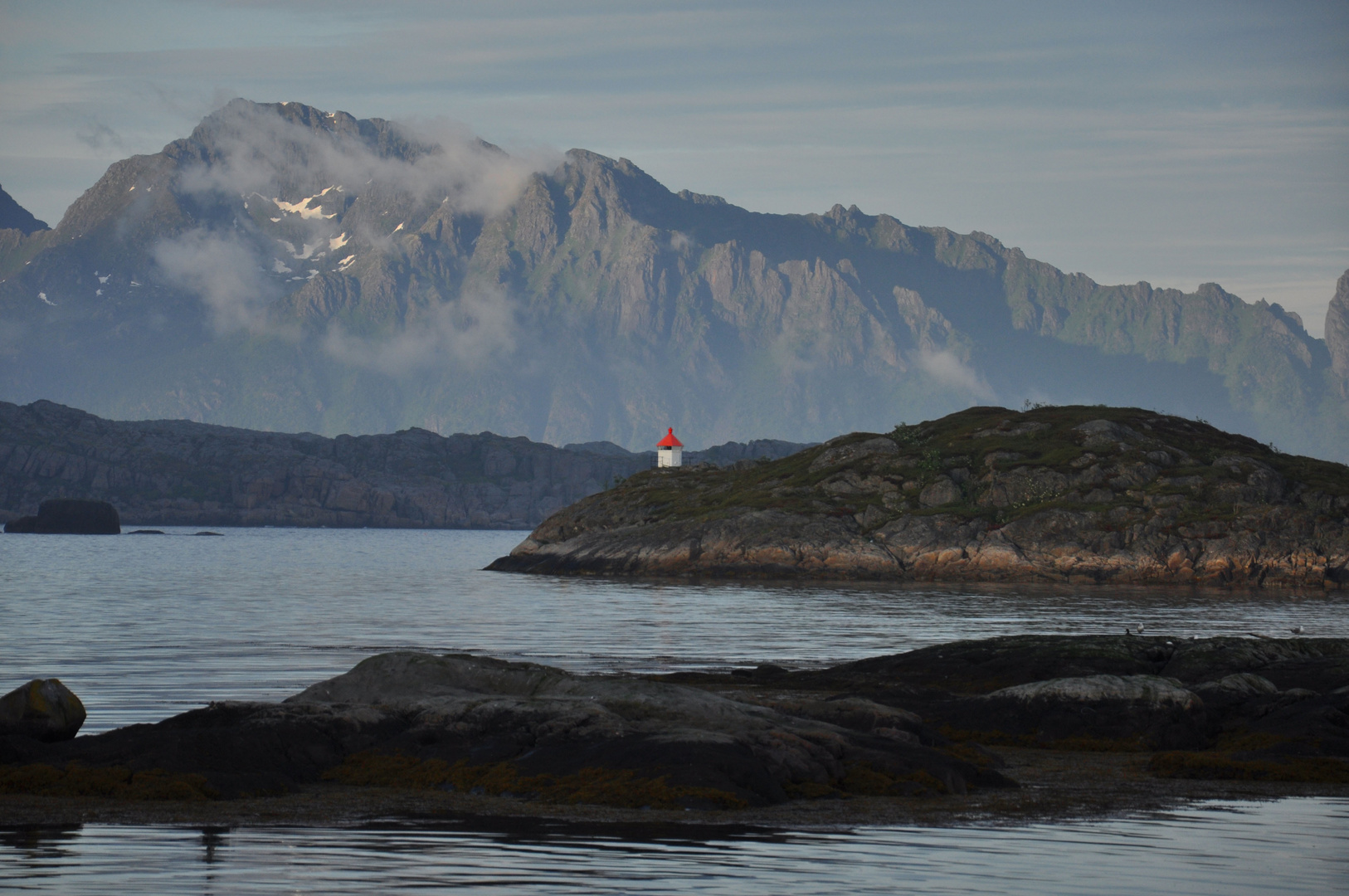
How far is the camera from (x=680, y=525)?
12888 cm

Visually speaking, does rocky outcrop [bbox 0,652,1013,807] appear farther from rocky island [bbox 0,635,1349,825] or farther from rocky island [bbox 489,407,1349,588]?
rocky island [bbox 489,407,1349,588]

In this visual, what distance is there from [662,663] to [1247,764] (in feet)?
84.4

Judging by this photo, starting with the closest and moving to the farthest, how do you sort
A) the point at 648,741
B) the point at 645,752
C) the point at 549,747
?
the point at 645,752, the point at 648,741, the point at 549,747

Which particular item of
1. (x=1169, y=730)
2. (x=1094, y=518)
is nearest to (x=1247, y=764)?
(x=1169, y=730)

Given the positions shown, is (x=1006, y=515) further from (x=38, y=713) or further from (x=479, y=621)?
(x=38, y=713)

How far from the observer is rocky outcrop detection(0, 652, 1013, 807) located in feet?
79.6

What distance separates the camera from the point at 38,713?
27109 mm

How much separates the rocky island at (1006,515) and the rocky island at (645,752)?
81.1m

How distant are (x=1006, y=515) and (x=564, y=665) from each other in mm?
78721

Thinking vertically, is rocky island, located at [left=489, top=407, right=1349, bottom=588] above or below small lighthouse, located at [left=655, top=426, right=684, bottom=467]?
below

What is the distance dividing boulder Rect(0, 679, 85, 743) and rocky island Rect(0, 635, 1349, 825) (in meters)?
0.04

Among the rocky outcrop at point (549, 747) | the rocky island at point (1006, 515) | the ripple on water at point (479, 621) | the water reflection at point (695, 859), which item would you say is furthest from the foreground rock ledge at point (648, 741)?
the rocky island at point (1006, 515)

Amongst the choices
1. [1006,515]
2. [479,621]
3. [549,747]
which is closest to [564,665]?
[549,747]

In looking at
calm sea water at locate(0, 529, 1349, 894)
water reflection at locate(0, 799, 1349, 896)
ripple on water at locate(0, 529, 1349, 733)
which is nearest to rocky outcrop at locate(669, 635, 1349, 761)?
calm sea water at locate(0, 529, 1349, 894)
